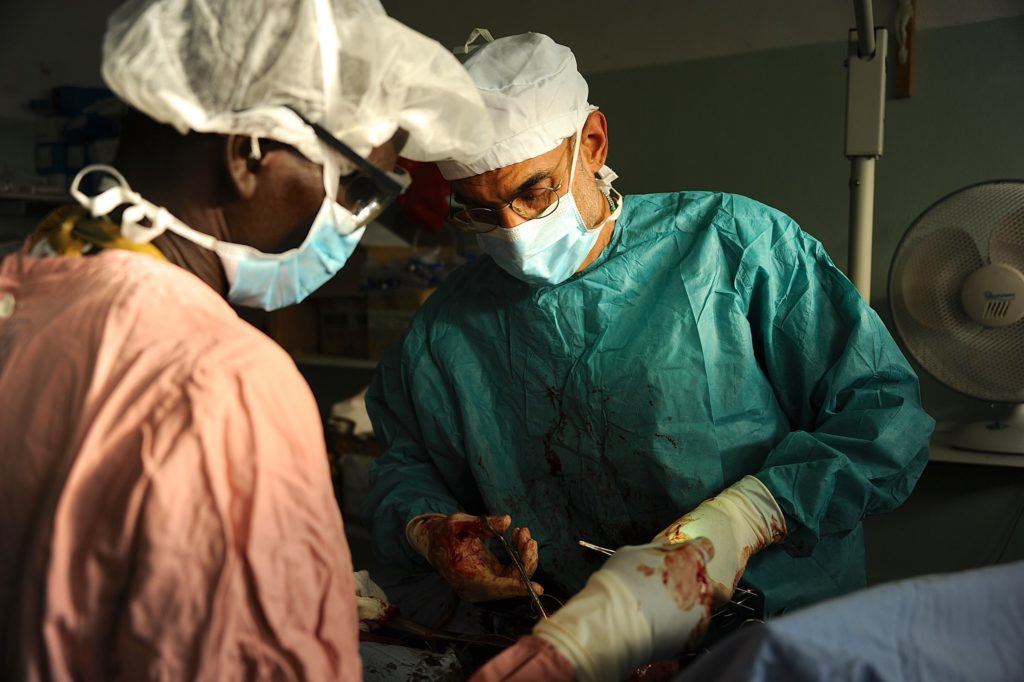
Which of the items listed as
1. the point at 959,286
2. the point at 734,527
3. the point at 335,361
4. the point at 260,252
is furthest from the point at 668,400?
the point at 335,361

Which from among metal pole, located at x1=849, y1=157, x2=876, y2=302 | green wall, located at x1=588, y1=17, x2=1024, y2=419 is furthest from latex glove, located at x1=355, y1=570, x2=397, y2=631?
green wall, located at x1=588, y1=17, x2=1024, y2=419

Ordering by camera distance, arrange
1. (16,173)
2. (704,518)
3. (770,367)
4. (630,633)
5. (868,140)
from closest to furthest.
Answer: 1. (630,633)
2. (704,518)
3. (770,367)
4. (868,140)
5. (16,173)

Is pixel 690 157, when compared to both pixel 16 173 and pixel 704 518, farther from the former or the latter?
pixel 16 173

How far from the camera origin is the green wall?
220cm

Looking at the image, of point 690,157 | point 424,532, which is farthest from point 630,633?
point 690,157

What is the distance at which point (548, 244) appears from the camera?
5.04 ft

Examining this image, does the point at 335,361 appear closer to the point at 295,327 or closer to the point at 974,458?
the point at 295,327

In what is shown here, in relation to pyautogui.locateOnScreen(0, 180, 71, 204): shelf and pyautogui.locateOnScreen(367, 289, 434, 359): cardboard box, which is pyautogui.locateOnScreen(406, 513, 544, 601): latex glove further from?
pyautogui.locateOnScreen(0, 180, 71, 204): shelf

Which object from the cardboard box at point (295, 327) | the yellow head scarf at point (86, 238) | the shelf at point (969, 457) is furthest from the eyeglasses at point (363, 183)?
the cardboard box at point (295, 327)

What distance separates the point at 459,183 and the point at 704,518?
0.76 metres

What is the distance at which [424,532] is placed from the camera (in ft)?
5.03

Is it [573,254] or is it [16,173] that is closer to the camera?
[573,254]

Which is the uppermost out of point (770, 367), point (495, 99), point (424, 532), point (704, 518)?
point (495, 99)

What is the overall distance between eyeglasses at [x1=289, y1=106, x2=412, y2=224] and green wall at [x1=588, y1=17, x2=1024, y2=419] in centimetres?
172
